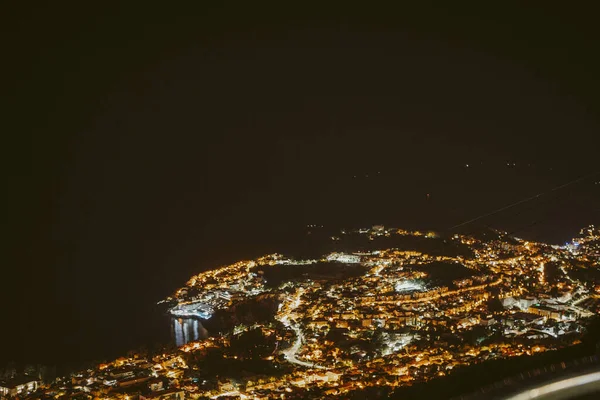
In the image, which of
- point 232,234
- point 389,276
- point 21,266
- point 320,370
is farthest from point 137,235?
point 320,370

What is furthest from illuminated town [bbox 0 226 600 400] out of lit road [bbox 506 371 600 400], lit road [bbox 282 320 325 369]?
lit road [bbox 506 371 600 400]

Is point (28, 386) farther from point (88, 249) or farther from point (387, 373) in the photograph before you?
point (88, 249)

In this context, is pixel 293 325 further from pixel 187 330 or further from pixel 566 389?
pixel 566 389

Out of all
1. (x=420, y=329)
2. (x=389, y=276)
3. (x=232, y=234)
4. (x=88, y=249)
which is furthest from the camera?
(x=232, y=234)

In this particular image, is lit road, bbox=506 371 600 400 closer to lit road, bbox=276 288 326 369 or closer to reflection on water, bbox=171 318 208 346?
lit road, bbox=276 288 326 369

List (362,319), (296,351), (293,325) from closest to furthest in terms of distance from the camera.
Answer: (296,351)
(362,319)
(293,325)

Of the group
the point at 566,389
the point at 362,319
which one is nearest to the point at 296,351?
the point at 362,319
